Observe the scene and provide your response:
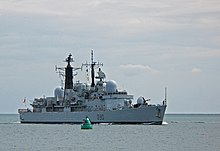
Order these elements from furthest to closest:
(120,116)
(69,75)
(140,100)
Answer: (69,75)
(120,116)
(140,100)

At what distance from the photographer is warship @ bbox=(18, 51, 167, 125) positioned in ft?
333

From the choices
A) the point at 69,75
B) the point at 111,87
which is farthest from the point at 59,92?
the point at 111,87

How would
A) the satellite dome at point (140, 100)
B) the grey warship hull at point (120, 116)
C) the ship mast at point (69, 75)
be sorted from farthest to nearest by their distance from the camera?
the ship mast at point (69, 75), the satellite dome at point (140, 100), the grey warship hull at point (120, 116)

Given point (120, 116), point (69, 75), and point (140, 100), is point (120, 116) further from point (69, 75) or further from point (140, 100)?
point (69, 75)

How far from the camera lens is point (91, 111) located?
10869 cm

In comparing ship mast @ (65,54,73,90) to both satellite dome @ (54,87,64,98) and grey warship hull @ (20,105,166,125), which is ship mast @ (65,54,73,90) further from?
grey warship hull @ (20,105,166,125)

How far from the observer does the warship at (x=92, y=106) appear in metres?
102

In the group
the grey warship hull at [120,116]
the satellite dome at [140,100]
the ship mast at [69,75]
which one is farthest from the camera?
the ship mast at [69,75]

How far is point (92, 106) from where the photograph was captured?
360ft

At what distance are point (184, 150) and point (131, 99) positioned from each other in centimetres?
4648

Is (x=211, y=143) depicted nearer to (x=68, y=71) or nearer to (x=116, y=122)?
(x=116, y=122)

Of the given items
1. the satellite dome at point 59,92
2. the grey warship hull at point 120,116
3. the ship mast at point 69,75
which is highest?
the ship mast at point 69,75

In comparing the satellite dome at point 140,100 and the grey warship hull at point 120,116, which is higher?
the satellite dome at point 140,100

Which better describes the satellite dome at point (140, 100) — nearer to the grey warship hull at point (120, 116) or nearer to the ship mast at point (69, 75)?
the grey warship hull at point (120, 116)
